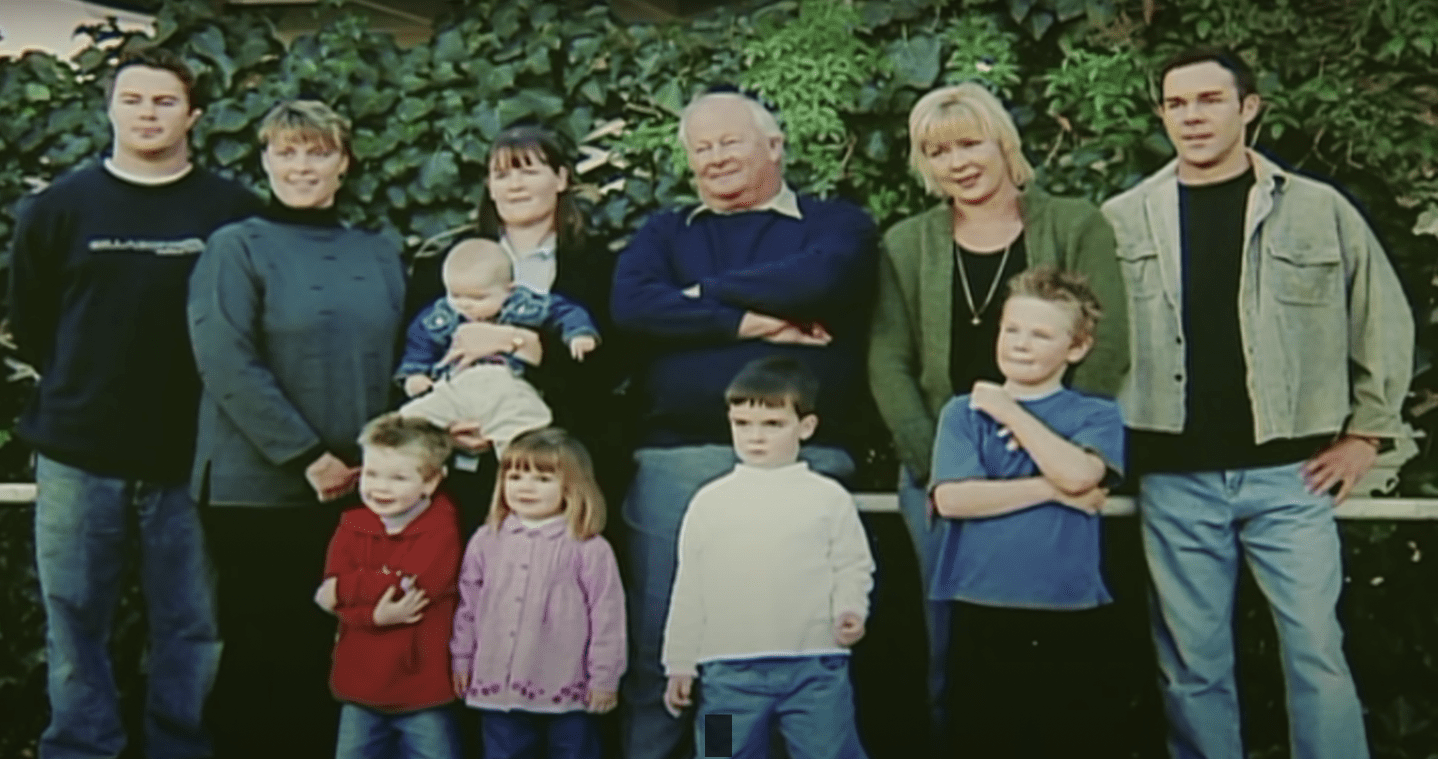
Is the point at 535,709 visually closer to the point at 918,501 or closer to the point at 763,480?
the point at 763,480

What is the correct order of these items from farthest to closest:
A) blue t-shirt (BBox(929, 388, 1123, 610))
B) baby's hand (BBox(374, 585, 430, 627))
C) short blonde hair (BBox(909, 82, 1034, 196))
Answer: baby's hand (BBox(374, 585, 430, 627)), short blonde hair (BBox(909, 82, 1034, 196)), blue t-shirt (BBox(929, 388, 1123, 610))

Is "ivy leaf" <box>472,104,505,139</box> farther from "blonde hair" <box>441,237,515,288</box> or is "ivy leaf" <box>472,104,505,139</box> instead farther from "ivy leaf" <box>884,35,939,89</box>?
"ivy leaf" <box>884,35,939,89</box>

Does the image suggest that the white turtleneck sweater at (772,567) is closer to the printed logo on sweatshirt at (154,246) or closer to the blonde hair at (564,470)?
the blonde hair at (564,470)

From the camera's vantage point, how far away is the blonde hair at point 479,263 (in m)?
4.64

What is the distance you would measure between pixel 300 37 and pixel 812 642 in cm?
215

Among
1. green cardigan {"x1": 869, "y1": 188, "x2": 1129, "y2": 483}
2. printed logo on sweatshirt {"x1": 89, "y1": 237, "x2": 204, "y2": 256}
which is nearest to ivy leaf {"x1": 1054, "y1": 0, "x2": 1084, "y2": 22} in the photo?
green cardigan {"x1": 869, "y1": 188, "x2": 1129, "y2": 483}

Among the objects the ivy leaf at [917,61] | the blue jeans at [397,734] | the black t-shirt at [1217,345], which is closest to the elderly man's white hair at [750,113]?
the ivy leaf at [917,61]

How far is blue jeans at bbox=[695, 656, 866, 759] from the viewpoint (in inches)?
176

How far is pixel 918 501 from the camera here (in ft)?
14.8

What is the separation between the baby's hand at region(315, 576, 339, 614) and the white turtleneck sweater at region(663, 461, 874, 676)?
92 centimetres

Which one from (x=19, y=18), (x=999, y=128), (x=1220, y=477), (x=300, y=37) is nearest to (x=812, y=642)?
(x=1220, y=477)

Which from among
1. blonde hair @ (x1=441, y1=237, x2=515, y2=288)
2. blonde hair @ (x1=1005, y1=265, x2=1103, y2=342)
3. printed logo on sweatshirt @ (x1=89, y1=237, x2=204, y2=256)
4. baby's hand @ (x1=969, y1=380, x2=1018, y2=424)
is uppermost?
printed logo on sweatshirt @ (x1=89, y1=237, x2=204, y2=256)

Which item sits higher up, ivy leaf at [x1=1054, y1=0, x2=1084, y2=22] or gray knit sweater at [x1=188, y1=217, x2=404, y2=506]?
ivy leaf at [x1=1054, y1=0, x2=1084, y2=22]

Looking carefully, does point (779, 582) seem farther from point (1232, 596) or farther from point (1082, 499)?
point (1232, 596)
